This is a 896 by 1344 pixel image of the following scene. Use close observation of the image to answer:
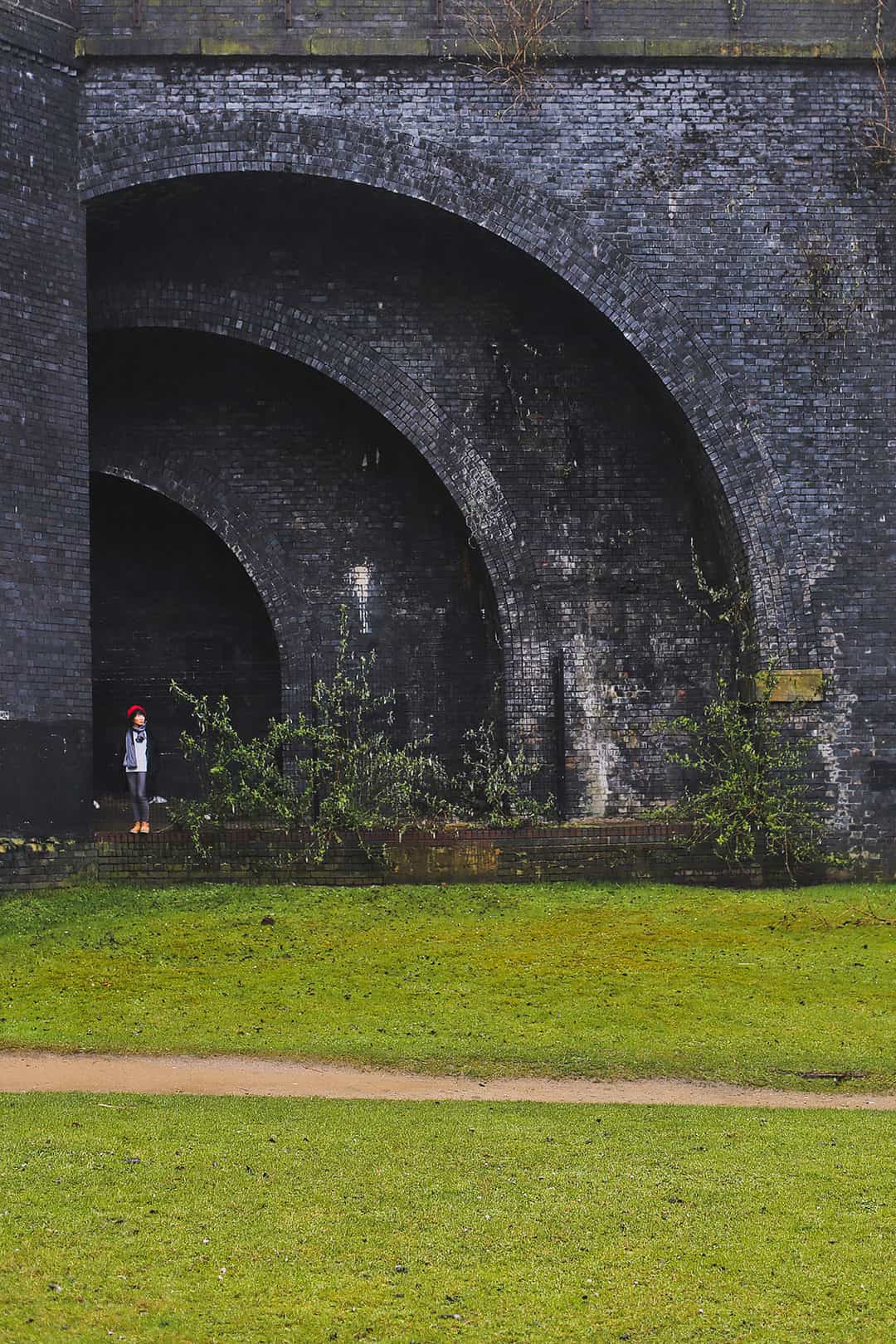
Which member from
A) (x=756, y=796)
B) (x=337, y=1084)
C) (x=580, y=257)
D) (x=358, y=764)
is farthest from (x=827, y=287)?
(x=337, y=1084)

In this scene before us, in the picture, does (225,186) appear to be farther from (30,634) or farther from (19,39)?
(30,634)

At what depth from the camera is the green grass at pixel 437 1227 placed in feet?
15.2

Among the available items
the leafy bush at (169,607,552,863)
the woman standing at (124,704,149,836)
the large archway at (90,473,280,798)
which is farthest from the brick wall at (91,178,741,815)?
the woman standing at (124,704,149,836)

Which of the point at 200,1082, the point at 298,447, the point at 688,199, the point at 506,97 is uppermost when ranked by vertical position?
the point at 506,97

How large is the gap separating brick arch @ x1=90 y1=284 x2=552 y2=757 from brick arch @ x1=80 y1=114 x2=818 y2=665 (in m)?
1.52

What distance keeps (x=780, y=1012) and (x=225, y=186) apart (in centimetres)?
923

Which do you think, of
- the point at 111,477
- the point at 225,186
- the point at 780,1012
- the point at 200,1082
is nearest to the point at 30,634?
the point at 111,477

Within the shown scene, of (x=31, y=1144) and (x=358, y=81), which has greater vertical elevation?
(x=358, y=81)

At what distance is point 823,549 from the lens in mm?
14094

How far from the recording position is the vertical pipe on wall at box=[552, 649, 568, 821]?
14.9 m

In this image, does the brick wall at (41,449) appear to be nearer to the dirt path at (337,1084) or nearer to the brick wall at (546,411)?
the brick wall at (546,411)

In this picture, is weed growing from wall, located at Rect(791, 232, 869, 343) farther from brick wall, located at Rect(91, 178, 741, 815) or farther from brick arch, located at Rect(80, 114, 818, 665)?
brick wall, located at Rect(91, 178, 741, 815)

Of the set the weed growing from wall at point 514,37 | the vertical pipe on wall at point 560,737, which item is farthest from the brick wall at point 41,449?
the vertical pipe on wall at point 560,737

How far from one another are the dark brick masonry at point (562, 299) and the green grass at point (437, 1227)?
7181 mm
